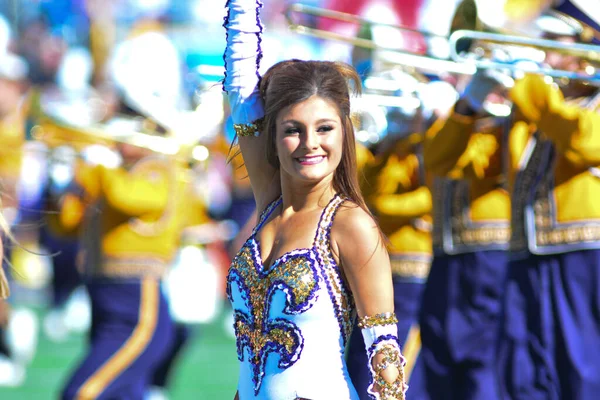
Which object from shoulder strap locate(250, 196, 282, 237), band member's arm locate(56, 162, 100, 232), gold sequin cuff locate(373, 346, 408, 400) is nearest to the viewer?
gold sequin cuff locate(373, 346, 408, 400)

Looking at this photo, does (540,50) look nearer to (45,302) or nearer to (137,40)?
(137,40)

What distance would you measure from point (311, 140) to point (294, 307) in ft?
1.24

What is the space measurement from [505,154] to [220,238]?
638cm

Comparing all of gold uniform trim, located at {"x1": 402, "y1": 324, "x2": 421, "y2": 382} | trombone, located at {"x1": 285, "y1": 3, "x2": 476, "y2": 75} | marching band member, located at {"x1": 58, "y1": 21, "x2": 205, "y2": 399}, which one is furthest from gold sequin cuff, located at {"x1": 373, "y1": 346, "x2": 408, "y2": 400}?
marching band member, located at {"x1": 58, "y1": 21, "x2": 205, "y2": 399}

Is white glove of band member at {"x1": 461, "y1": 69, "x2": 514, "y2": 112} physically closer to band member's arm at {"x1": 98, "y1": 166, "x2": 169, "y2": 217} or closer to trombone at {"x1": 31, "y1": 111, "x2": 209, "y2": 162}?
band member's arm at {"x1": 98, "y1": 166, "x2": 169, "y2": 217}

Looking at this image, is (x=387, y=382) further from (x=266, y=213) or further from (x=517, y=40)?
(x=517, y=40)

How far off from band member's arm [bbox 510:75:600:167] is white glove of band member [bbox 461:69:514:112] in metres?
0.45

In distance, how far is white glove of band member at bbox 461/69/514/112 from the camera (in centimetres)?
513

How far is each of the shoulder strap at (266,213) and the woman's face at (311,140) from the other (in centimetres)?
18

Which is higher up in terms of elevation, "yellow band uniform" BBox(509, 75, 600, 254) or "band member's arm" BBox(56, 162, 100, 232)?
"band member's arm" BBox(56, 162, 100, 232)

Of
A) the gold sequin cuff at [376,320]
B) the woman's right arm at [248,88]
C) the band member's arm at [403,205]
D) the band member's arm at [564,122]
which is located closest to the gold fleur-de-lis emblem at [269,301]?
Result: the gold sequin cuff at [376,320]

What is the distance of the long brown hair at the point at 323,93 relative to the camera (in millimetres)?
3064

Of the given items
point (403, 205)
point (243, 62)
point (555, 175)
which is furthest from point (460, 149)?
point (243, 62)

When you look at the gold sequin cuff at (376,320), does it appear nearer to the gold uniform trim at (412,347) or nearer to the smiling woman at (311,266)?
the smiling woman at (311,266)
